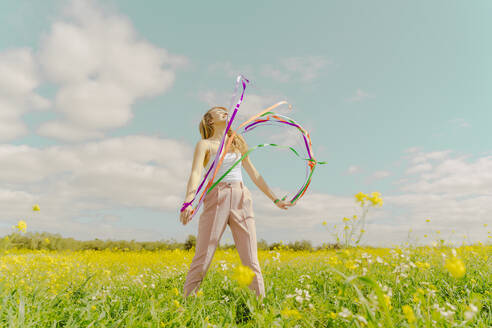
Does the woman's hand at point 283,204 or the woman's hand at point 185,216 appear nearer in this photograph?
the woman's hand at point 185,216

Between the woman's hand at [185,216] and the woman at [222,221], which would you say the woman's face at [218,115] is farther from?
the woman's hand at [185,216]

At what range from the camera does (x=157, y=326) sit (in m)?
2.63

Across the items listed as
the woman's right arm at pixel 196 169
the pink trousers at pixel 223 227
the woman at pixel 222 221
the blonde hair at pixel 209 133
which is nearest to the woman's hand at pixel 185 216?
the woman at pixel 222 221

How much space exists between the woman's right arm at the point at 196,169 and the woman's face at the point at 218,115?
0.39 m

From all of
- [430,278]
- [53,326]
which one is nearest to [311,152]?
[430,278]

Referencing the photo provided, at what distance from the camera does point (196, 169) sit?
409 centimetres

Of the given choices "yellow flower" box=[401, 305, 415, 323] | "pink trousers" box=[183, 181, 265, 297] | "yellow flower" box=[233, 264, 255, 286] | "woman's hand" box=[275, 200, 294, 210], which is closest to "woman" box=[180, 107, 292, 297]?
"pink trousers" box=[183, 181, 265, 297]

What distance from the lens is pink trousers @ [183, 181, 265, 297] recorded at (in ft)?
13.0

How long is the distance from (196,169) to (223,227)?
2.36 ft

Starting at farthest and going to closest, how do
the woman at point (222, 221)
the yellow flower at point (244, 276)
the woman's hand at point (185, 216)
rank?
the woman at point (222, 221) → the woman's hand at point (185, 216) → the yellow flower at point (244, 276)

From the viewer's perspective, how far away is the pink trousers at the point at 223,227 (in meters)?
3.95

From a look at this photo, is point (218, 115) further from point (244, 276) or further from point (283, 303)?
point (244, 276)

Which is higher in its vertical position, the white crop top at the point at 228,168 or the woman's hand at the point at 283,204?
the white crop top at the point at 228,168

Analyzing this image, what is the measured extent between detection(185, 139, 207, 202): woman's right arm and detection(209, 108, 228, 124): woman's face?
39cm
